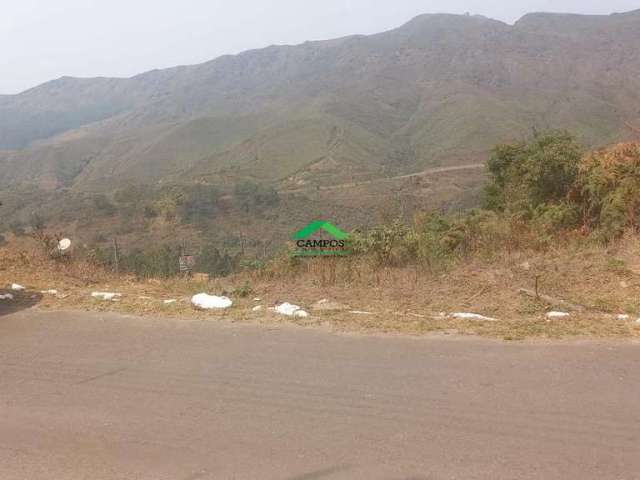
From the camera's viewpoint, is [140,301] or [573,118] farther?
[573,118]

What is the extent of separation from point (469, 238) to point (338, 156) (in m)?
96.4

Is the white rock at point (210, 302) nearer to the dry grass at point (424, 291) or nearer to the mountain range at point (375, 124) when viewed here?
the dry grass at point (424, 291)

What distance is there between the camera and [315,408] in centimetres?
392

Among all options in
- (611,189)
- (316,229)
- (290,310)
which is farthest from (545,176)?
(290,310)

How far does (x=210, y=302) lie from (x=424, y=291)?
259 cm

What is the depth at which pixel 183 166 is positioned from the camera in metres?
119

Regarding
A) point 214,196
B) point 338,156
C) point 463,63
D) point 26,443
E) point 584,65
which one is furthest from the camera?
point 463,63

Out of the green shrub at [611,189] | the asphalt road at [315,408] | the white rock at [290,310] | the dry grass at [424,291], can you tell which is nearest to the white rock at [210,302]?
the dry grass at [424,291]

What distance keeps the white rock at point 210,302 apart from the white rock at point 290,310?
65 centimetres

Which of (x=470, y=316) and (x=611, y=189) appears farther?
(x=611, y=189)

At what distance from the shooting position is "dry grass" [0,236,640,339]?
5.73 meters

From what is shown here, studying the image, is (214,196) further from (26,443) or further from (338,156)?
(26,443)

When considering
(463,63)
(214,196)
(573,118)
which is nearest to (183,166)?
(214,196)

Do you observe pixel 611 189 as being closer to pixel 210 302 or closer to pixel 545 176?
pixel 545 176
